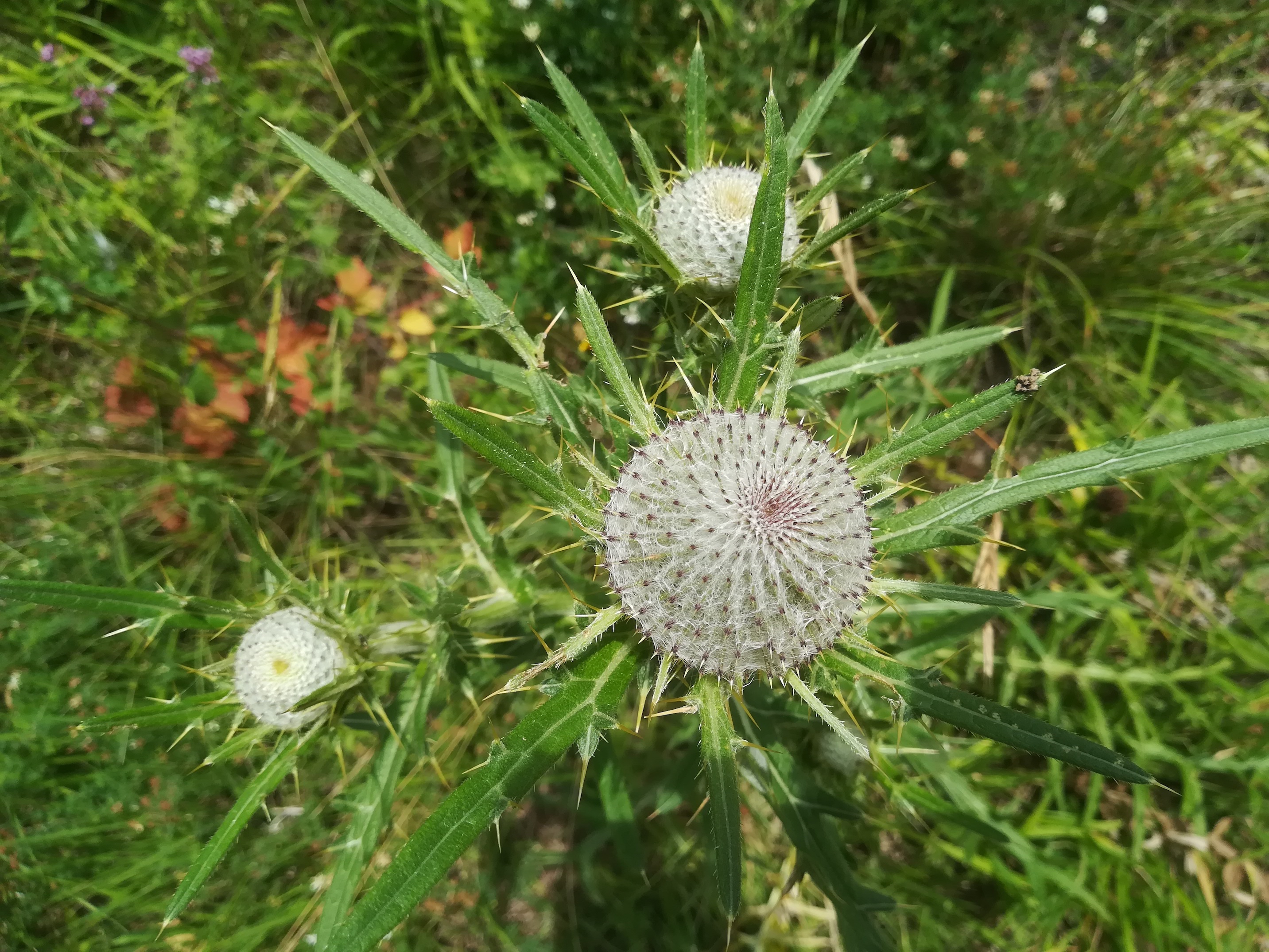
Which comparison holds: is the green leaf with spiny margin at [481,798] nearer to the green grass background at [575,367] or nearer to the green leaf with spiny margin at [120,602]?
the green leaf with spiny margin at [120,602]

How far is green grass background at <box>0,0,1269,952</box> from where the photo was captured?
3934mm

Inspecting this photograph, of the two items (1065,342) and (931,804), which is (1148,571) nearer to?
(1065,342)

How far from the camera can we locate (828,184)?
2.40m

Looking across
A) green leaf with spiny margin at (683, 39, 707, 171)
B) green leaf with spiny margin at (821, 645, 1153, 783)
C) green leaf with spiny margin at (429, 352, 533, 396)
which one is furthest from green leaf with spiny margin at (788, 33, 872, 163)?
green leaf with spiny margin at (821, 645, 1153, 783)

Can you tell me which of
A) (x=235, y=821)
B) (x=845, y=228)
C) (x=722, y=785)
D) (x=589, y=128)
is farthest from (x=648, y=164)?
(x=235, y=821)

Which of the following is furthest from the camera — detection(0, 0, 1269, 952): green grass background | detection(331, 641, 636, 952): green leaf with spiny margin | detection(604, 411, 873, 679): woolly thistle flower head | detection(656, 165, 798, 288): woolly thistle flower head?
detection(0, 0, 1269, 952): green grass background

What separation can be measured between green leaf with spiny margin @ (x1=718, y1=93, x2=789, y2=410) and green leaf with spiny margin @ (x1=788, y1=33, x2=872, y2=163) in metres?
0.60

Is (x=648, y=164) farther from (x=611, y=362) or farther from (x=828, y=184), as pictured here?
(x=611, y=362)

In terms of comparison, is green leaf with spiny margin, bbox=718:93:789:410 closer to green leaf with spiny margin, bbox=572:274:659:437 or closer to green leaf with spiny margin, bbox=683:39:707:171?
green leaf with spiny margin, bbox=572:274:659:437

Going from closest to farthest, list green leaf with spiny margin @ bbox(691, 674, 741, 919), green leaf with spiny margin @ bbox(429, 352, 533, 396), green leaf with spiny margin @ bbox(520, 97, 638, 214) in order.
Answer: green leaf with spiny margin @ bbox(691, 674, 741, 919) < green leaf with spiny margin @ bbox(520, 97, 638, 214) < green leaf with spiny margin @ bbox(429, 352, 533, 396)

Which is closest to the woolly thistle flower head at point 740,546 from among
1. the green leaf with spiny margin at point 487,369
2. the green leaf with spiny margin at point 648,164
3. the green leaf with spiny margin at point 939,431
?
the green leaf with spiny margin at point 939,431

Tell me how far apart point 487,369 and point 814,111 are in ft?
5.35

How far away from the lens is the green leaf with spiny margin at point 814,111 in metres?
2.55

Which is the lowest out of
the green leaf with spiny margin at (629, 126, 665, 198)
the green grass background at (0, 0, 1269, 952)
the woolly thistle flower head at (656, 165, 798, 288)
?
the green grass background at (0, 0, 1269, 952)
